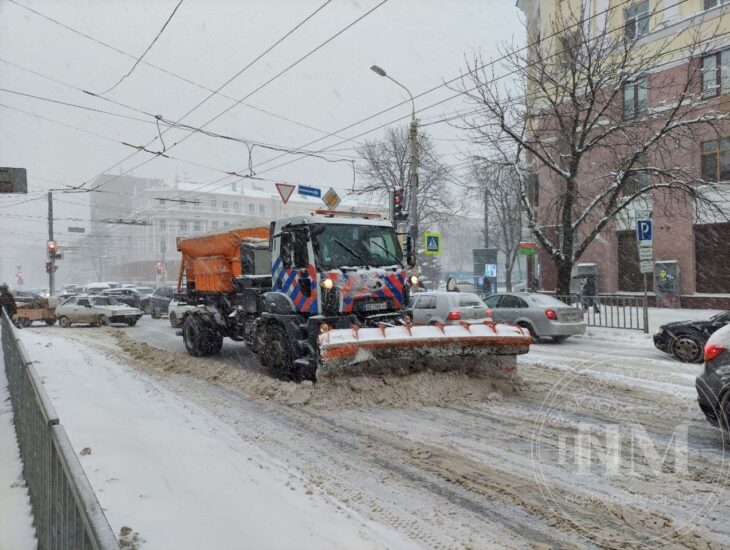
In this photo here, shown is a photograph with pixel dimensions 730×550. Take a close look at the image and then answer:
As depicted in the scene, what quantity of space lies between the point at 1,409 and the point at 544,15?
104 ft

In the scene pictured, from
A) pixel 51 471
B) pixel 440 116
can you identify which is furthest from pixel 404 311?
pixel 440 116

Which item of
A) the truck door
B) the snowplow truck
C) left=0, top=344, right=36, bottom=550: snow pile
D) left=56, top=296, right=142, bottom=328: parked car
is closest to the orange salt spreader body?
the snowplow truck

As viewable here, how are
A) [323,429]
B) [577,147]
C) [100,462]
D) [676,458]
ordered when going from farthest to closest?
[577,147] < [323,429] < [676,458] < [100,462]

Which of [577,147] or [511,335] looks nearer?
[511,335]

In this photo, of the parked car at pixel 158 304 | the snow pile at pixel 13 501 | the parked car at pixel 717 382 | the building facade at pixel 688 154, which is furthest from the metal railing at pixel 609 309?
the parked car at pixel 158 304

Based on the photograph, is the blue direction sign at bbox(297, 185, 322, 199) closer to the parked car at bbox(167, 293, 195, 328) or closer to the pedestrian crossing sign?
the pedestrian crossing sign

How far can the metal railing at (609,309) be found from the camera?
17016 mm

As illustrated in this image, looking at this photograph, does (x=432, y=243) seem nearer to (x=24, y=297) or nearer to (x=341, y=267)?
(x=341, y=267)

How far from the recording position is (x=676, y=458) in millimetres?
5215

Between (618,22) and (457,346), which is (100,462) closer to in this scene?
(457,346)

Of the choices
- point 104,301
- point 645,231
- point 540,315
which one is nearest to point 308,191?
point 540,315

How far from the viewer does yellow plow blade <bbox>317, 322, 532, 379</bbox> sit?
728cm

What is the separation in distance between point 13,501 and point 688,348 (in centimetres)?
1198

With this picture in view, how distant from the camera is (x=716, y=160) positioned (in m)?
24.2
